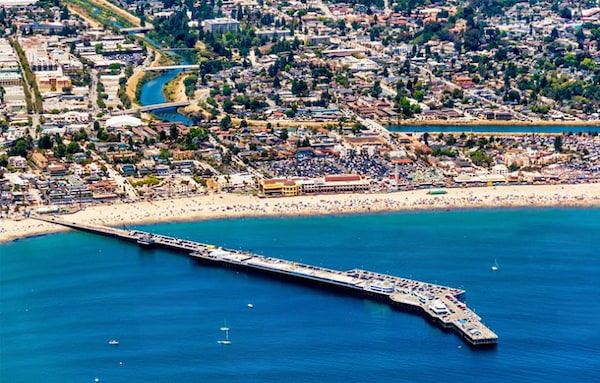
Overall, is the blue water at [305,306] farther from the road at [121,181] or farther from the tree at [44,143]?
the tree at [44,143]

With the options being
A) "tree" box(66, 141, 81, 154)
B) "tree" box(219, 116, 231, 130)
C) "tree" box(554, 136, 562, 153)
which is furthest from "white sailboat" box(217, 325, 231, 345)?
"tree" box(219, 116, 231, 130)

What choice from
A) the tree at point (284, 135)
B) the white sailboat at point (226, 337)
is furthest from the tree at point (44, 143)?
the white sailboat at point (226, 337)

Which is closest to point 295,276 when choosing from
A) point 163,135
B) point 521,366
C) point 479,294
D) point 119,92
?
point 479,294

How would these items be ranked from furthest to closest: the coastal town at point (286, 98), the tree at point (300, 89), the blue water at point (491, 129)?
the tree at point (300, 89), the blue water at point (491, 129), the coastal town at point (286, 98)

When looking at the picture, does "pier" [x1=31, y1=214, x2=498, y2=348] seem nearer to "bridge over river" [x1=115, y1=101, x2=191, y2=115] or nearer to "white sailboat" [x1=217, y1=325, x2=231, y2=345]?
"white sailboat" [x1=217, y1=325, x2=231, y2=345]

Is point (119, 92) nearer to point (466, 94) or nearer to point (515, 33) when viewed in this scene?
point (466, 94)
